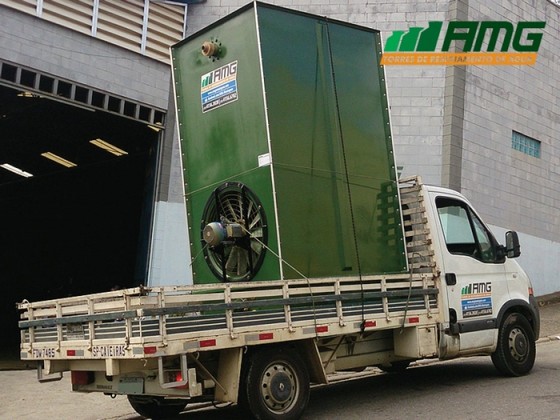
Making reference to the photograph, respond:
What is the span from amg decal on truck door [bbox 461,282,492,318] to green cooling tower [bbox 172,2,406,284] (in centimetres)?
93

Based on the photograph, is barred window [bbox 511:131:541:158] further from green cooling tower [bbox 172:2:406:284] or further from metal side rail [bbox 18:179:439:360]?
metal side rail [bbox 18:179:439:360]

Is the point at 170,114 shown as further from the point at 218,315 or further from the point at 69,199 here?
the point at 218,315

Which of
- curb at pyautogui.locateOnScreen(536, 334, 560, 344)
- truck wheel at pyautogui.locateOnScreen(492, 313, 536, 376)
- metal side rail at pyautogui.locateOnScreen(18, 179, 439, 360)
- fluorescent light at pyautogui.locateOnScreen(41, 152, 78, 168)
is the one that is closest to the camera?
metal side rail at pyautogui.locateOnScreen(18, 179, 439, 360)

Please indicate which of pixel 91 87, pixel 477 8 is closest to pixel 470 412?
pixel 91 87

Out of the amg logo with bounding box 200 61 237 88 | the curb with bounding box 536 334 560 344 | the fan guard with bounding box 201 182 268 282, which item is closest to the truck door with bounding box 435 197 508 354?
the fan guard with bounding box 201 182 268 282

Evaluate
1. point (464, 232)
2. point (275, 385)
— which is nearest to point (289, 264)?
point (275, 385)

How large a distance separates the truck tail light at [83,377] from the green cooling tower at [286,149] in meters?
1.91

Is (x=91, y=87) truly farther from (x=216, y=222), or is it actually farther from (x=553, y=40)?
(x=553, y=40)

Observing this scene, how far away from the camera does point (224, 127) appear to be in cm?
802

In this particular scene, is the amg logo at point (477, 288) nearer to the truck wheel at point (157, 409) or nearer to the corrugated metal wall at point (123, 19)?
the truck wheel at point (157, 409)

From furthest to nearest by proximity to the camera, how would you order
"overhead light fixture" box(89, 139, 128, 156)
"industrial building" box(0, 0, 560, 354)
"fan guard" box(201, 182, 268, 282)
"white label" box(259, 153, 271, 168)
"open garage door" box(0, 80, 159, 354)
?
"overhead light fixture" box(89, 139, 128, 156)
"open garage door" box(0, 80, 159, 354)
"industrial building" box(0, 0, 560, 354)
"fan guard" box(201, 182, 268, 282)
"white label" box(259, 153, 271, 168)

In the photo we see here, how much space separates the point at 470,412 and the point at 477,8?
46.6 ft

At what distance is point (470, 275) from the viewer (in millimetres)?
8672

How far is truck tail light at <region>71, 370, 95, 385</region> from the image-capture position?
694 centimetres
